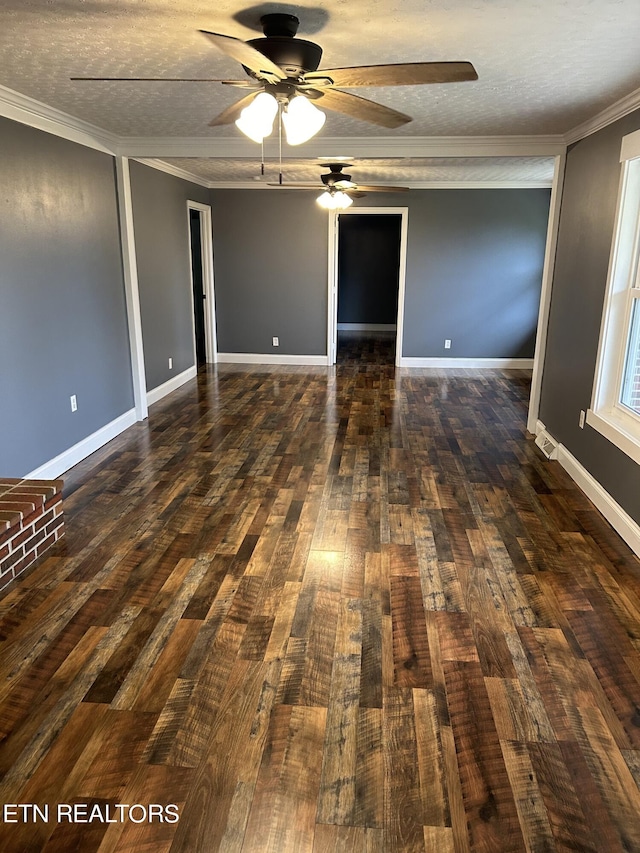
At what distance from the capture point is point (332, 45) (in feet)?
8.25

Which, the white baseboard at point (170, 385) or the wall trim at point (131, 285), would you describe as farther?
the white baseboard at point (170, 385)

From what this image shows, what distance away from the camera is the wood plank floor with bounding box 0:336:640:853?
1.60m

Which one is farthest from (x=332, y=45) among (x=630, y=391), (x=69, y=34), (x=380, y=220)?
(x=380, y=220)

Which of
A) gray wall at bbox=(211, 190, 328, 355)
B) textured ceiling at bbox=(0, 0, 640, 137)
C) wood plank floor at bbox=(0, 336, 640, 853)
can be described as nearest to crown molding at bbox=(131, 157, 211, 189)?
gray wall at bbox=(211, 190, 328, 355)

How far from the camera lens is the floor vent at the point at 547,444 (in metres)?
4.45

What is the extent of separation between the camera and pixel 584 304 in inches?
158

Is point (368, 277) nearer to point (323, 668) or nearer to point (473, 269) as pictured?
point (473, 269)

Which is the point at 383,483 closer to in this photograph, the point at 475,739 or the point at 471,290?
the point at 475,739

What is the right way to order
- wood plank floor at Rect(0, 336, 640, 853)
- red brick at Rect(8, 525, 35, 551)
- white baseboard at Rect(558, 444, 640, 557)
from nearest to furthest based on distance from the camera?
wood plank floor at Rect(0, 336, 640, 853), red brick at Rect(8, 525, 35, 551), white baseboard at Rect(558, 444, 640, 557)

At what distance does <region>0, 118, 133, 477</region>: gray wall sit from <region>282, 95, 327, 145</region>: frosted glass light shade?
200 cm

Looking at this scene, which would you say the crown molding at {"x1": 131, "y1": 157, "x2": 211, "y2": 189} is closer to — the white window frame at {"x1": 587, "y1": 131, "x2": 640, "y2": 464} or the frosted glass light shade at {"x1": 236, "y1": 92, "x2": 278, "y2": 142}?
the frosted glass light shade at {"x1": 236, "y1": 92, "x2": 278, "y2": 142}

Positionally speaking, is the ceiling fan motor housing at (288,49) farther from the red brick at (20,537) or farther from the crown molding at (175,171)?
the crown molding at (175,171)

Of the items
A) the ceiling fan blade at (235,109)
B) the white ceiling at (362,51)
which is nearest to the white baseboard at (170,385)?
the white ceiling at (362,51)

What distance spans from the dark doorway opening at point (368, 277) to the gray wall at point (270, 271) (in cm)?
258
